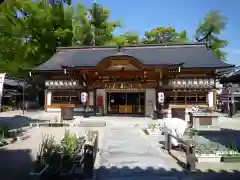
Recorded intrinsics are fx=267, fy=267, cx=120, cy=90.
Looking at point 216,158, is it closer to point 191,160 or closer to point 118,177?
point 191,160

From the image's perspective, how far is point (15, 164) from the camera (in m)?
7.21

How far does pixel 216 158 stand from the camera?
7.50m

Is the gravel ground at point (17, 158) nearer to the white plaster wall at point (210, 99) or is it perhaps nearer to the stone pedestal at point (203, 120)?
the stone pedestal at point (203, 120)

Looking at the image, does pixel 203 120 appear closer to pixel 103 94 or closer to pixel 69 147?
pixel 103 94

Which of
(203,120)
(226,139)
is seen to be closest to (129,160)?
(226,139)

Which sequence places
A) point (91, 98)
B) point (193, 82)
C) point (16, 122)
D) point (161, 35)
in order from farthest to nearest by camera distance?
1. point (161, 35)
2. point (91, 98)
3. point (193, 82)
4. point (16, 122)

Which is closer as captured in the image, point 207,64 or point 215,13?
point 207,64

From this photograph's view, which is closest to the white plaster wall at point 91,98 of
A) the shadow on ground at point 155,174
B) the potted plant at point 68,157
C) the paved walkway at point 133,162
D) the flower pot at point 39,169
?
the paved walkway at point 133,162

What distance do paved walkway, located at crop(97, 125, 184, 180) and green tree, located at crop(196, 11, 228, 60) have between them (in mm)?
33410

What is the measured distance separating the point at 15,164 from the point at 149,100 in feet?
57.0

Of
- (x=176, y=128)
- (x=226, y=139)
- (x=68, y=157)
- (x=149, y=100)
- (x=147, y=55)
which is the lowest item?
(x=226, y=139)

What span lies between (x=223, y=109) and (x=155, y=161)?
21.6 meters

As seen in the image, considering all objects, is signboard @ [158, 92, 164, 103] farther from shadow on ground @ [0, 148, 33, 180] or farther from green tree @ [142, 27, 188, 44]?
green tree @ [142, 27, 188, 44]

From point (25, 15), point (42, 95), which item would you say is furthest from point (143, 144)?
point (42, 95)
